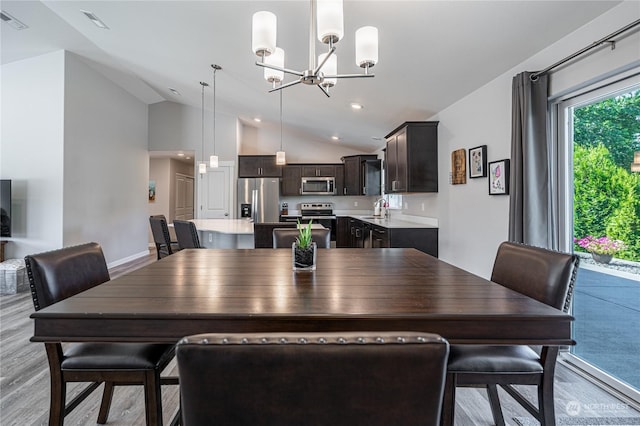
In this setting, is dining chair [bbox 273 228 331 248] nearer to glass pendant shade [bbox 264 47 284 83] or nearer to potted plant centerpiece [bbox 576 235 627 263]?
glass pendant shade [bbox 264 47 284 83]

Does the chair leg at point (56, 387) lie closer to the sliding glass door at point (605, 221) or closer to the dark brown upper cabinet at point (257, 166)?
the sliding glass door at point (605, 221)

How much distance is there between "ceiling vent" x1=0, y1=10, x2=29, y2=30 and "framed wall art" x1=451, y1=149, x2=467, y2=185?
5186mm

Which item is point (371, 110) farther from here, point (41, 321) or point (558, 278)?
point (41, 321)

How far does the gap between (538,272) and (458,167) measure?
8.04 feet

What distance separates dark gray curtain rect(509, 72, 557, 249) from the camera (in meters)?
2.31

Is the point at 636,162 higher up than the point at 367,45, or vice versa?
the point at 367,45

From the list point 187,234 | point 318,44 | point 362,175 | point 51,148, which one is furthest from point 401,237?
point 51,148

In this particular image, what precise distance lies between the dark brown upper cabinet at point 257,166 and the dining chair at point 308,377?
263 inches

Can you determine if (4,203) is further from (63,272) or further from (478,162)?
(478,162)

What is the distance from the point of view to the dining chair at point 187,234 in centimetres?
345

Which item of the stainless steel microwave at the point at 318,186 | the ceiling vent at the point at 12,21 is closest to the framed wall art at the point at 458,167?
the stainless steel microwave at the point at 318,186

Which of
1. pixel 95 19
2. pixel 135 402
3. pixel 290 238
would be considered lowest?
pixel 135 402

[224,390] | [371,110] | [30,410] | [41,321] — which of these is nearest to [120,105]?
[371,110]

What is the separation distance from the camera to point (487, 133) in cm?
312
